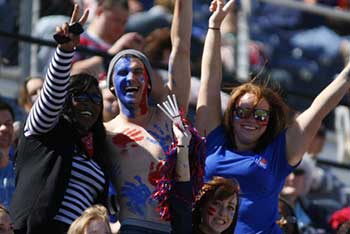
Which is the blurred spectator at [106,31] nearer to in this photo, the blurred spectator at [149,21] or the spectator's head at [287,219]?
the blurred spectator at [149,21]

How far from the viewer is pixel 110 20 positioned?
913 centimetres

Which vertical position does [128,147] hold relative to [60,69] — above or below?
below

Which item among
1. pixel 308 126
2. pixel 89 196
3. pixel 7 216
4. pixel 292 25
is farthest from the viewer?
pixel 292 25

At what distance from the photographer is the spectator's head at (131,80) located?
21.1 ft

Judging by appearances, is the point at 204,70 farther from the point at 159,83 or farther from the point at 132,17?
the point at 132,17

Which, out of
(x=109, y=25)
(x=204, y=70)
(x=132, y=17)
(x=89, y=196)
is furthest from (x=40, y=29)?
(x=89, y=196)

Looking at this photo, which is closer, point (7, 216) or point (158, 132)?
point (7, 216)

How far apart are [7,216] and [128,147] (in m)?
0.80

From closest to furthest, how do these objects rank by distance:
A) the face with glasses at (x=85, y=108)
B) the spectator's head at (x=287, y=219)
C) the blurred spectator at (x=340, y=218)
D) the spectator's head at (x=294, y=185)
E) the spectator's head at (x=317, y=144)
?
the face with glasses at (x=85, y=108), the spectator's head at (x=287, y=219), the blurred spectator at (x=340, y=218), the spectator's head at (x=294, y=185), the spectator's head at (x=317, y=144)

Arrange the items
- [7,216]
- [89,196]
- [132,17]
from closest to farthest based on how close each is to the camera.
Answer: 1. [7,216]
2. [89,196]
3. [132,17]

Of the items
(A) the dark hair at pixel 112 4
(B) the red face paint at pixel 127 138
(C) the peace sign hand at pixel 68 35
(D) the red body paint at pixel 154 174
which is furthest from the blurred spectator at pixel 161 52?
(C) the peace sign hand at pixel 68 35

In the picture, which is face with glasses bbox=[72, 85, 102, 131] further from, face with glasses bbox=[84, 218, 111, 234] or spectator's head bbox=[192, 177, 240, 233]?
spectator's head bbox=[192, 177, 240, 233]

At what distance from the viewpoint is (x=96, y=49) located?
29.7 ft

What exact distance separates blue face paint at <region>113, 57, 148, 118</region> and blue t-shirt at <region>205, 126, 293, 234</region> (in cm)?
52
